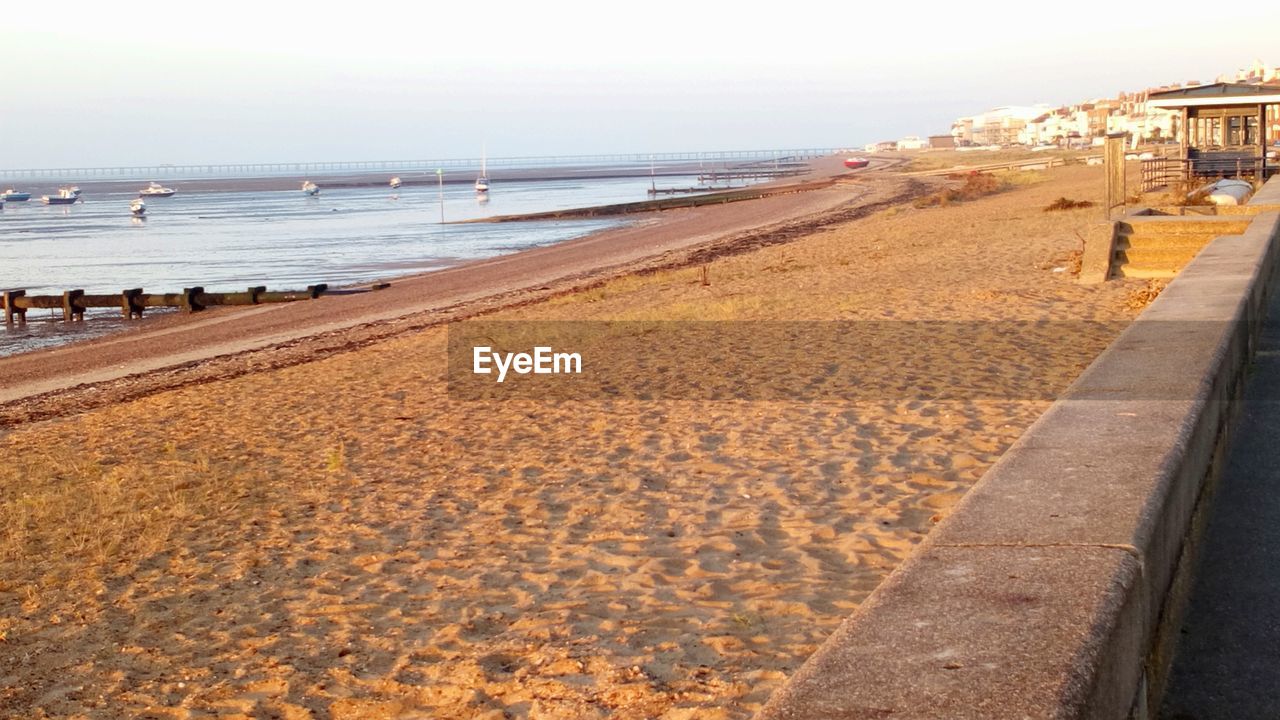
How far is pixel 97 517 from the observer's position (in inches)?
285

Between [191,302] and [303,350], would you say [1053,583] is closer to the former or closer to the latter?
[303,350]

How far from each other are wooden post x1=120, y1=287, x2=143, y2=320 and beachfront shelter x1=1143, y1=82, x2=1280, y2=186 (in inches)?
874

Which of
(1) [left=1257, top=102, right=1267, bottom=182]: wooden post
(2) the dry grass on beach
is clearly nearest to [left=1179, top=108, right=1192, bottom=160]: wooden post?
(1) [left=1257, top=102, right=1267, bottom=182]: wooden post

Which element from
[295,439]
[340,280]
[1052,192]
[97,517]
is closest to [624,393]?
[295,439]

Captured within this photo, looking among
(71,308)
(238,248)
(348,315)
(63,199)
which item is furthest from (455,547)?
(63,199)

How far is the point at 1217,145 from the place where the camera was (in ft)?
101

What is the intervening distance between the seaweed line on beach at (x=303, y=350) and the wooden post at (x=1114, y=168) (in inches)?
339

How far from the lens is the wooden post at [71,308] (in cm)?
2678

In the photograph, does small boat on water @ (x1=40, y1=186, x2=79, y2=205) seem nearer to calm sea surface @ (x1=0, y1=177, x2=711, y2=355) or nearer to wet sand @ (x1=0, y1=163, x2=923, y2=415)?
calm sea surface @ (x1=0, y1=177, x2=711, y2=355)

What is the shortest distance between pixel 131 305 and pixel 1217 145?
25642 millimetres

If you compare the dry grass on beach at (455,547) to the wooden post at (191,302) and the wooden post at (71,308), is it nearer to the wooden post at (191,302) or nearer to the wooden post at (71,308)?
the wooden post at (191,302)

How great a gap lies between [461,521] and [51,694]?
235cm

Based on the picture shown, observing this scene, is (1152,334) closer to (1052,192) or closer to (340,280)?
(340,280)

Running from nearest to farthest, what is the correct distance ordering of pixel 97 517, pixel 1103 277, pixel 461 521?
pixel 461 521 → pixel 97 517 → pixel 1103 277
